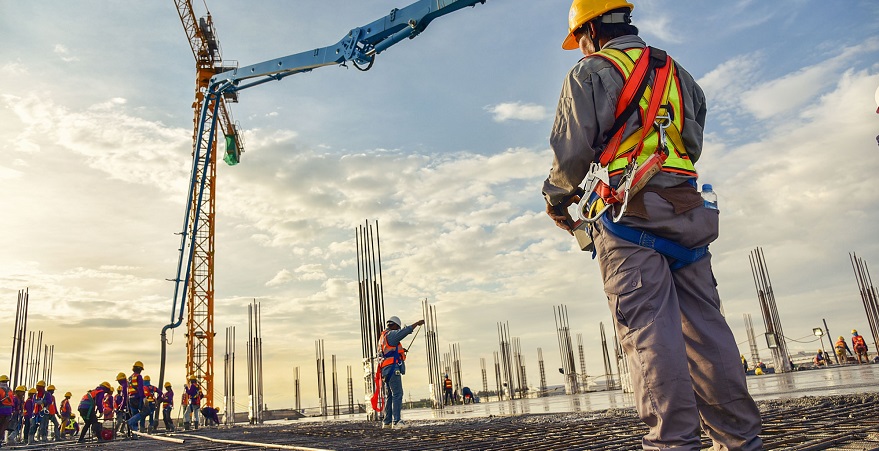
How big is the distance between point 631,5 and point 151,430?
1714cm

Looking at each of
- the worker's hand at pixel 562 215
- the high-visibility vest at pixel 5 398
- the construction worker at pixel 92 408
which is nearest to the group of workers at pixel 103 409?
the construction worker at pixel 92 408

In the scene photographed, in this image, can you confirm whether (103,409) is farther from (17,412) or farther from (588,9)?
(588,9)

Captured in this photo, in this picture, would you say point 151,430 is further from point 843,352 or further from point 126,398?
point 843,352

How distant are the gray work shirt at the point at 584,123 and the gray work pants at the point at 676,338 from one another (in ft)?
0.69

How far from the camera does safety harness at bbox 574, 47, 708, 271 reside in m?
2.14

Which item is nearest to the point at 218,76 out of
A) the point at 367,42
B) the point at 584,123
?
the point at 367,42

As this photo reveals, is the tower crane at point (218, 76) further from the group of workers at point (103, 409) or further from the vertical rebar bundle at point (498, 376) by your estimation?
the vertical rebar bundle at point (498, 376)

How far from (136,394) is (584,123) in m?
14.3

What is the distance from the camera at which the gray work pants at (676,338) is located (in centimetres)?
196

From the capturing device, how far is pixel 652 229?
2121mm

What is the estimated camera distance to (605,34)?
251 cm

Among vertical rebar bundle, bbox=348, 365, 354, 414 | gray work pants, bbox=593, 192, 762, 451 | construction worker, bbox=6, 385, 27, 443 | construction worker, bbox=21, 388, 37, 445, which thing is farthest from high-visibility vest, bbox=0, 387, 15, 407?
vertical rebar bundle, bbox=348, 365, 354, 414

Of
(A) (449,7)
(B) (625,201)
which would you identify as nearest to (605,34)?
(B) (625,201)

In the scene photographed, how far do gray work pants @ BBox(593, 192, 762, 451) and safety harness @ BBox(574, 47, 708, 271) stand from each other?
0.12 feet
